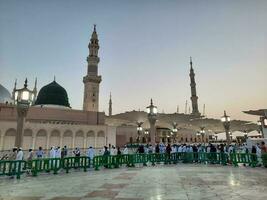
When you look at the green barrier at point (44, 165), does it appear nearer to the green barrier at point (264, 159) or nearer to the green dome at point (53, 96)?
the green barrier at point (264, 159)

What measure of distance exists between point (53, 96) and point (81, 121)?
33.9 ft

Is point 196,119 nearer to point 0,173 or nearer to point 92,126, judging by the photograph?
point 92,126

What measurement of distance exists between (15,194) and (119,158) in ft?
25.2

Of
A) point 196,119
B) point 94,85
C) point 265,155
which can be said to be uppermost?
point 94,85

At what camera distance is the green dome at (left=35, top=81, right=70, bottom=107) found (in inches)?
1940

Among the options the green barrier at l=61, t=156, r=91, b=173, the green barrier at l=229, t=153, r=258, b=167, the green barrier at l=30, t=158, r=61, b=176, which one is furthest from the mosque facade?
the green barrier at l=229, t=153, r=258, b=167

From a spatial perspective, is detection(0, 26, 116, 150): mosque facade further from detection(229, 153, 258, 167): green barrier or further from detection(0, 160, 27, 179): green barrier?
detection(229, 153, 258, 167): green barrier

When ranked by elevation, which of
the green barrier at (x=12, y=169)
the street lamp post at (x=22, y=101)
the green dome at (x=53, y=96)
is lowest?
the green barrier at (x=12, y=169)

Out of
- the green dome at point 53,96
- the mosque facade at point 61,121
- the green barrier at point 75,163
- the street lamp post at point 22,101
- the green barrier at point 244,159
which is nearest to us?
the green barrier at point 75,163

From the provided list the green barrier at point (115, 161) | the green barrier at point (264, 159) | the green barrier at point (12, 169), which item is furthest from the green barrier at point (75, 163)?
the green barrier at point (264, 159)

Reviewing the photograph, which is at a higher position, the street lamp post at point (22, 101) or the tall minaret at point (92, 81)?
the tall minaret at point (92, 81)

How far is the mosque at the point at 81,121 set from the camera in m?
35.9

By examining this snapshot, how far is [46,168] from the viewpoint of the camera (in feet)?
35.0

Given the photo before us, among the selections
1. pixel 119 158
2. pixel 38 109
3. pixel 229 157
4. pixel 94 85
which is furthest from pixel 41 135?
pixel 229 157
